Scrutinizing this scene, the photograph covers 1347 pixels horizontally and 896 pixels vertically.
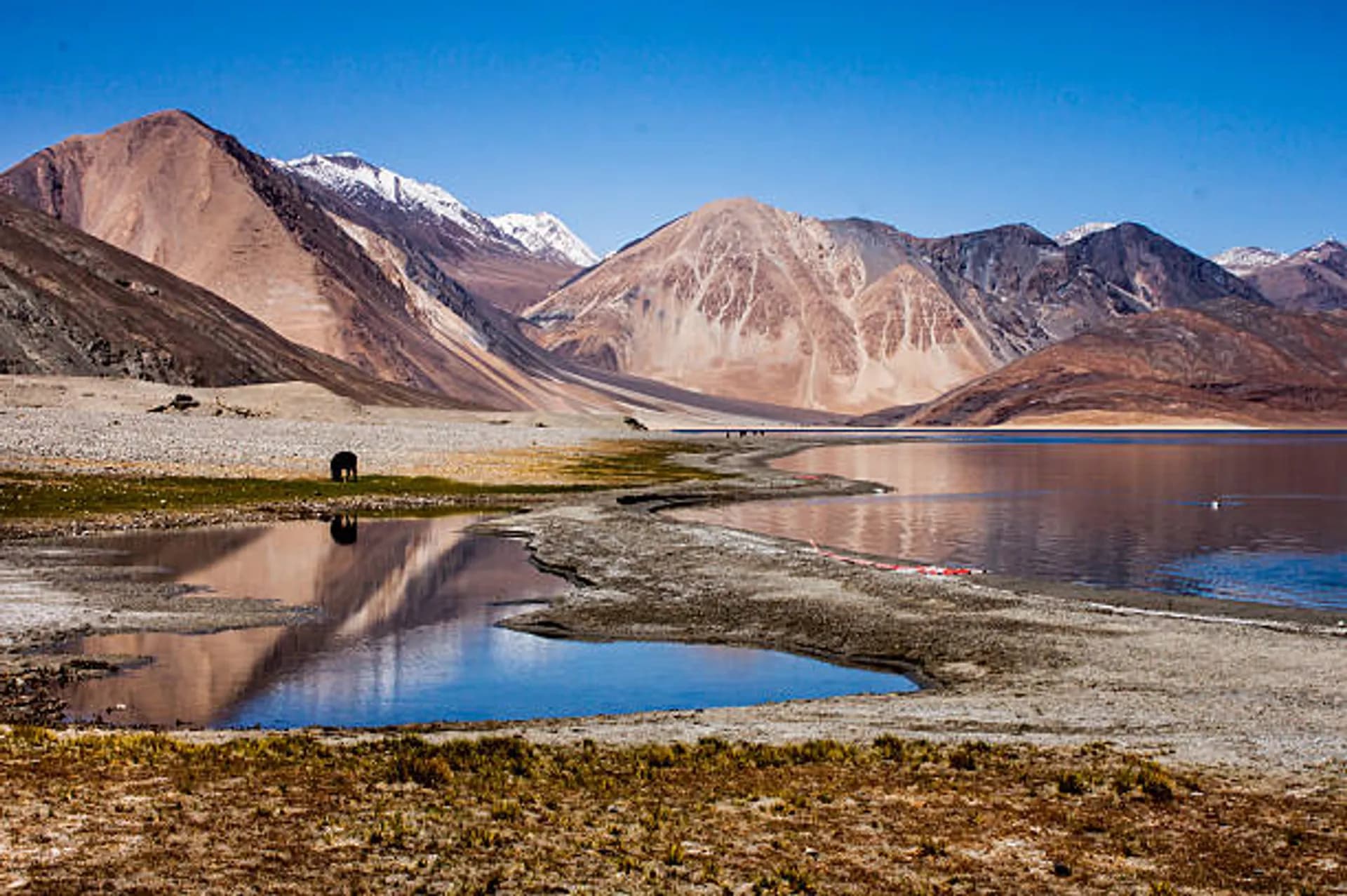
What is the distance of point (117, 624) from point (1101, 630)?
65.8 feet

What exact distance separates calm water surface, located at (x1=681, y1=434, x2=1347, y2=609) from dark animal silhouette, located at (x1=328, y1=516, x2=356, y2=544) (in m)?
15.7

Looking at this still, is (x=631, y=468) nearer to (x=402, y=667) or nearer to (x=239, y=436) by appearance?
(x=239, y=436)

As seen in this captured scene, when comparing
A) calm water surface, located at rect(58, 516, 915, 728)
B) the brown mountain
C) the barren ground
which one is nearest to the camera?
the barren ground

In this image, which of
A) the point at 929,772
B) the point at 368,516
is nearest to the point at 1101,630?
the point at 929,772

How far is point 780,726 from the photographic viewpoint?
55.5 ft

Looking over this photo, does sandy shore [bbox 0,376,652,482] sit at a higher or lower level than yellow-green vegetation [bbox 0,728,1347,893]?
higher

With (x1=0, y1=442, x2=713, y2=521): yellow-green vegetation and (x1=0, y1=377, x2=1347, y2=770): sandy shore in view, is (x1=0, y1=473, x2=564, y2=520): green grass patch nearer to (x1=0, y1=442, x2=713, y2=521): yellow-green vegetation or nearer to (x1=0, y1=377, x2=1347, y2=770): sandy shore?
(x1=0, y1=442, x2=713, y2=521): yellow-green vegetation

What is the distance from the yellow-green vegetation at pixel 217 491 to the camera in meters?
45.6

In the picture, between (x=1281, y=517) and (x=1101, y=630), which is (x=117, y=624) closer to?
(x=1101, y=630)

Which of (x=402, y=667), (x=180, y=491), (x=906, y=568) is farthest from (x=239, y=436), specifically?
(x=402, y=667)

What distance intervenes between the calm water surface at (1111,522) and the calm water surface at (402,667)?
16282 mm

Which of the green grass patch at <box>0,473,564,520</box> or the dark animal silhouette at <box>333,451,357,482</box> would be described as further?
the dark animal silhouette at <box>333,451,357,482</box>

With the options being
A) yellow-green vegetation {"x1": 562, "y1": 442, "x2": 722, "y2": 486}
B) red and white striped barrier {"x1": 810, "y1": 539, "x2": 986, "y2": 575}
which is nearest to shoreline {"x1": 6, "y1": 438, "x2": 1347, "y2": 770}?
red and white striped barrier {"x1": 810, "y1": 539, "x2": 986, "y2": 575}

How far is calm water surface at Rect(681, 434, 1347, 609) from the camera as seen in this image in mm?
37812
